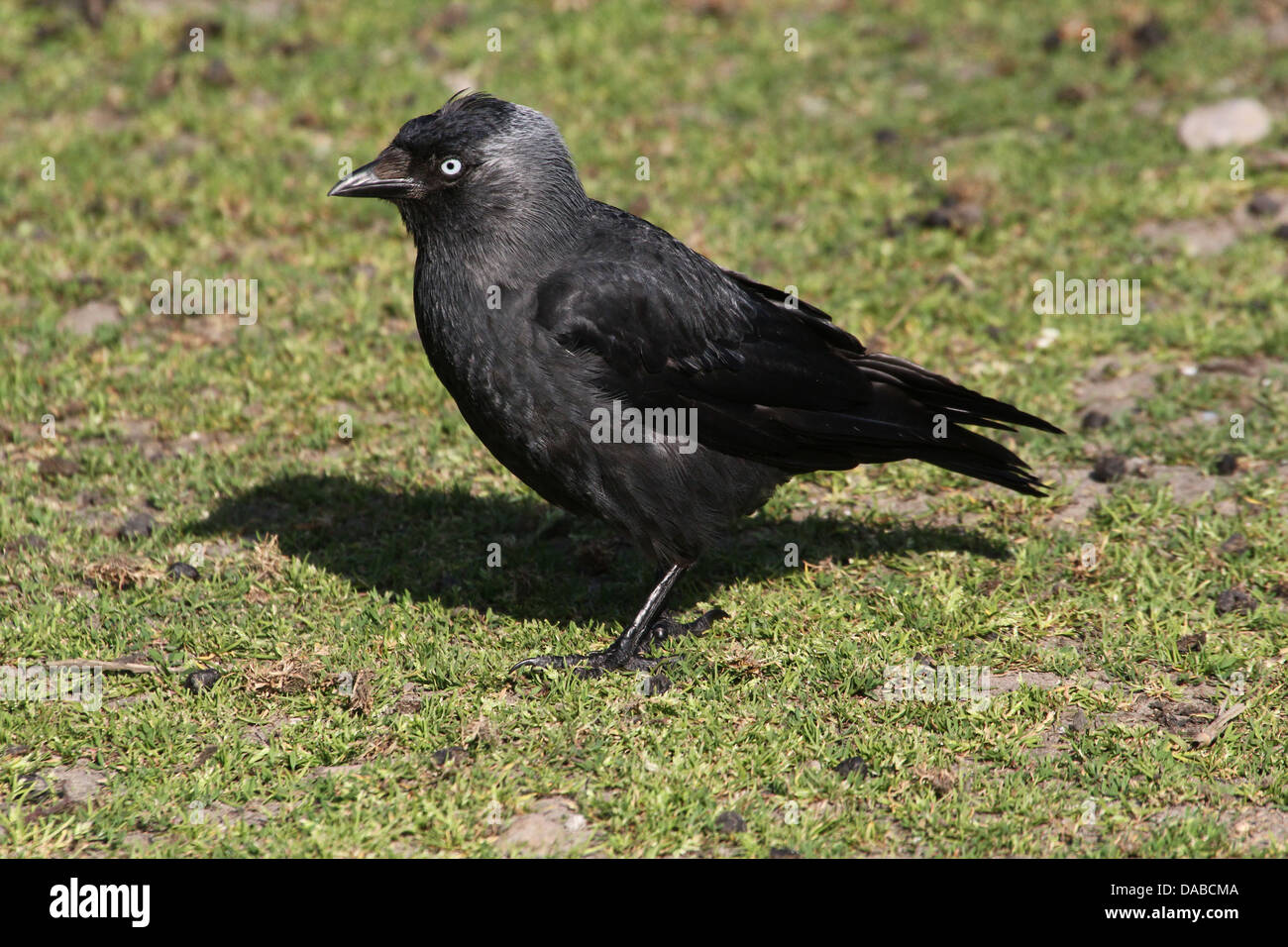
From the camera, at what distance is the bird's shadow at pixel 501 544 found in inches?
235

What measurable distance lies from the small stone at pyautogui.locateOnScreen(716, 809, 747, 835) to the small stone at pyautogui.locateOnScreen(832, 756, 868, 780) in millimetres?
428

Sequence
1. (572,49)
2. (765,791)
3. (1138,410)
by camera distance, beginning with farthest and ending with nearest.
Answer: (572,49), (1138,410), (765,791)

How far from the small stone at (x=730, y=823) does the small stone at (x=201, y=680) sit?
6.35ft

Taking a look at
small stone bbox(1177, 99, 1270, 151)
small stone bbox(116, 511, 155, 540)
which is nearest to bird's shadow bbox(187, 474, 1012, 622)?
A: small stone bbox(116, 511, 155, 540)

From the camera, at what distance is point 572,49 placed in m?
10.8

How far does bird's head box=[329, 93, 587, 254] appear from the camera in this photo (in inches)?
209

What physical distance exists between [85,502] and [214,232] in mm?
2832

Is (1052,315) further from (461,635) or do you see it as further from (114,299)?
(114,299)

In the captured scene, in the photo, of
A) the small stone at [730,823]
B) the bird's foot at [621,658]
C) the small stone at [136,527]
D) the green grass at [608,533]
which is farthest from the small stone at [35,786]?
the small stone at [730,823]

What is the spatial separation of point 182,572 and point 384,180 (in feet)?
6.04

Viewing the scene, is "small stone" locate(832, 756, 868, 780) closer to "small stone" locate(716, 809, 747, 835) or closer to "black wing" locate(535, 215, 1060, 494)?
"small stone" locate(716, 809, 747, 835)

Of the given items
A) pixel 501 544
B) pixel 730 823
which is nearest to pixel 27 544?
pixel 501 544

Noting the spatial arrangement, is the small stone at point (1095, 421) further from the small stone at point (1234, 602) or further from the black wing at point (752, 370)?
the small stone at point (1234, 602)

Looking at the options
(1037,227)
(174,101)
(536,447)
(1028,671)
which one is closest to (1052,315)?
(1037,227)
